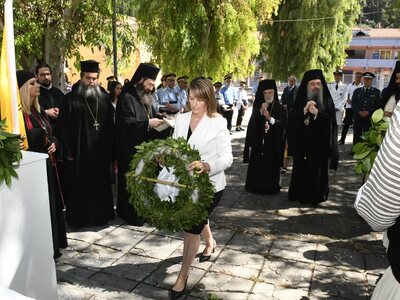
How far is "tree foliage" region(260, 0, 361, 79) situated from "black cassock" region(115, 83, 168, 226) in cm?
1831

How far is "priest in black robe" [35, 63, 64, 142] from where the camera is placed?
5.86 metres

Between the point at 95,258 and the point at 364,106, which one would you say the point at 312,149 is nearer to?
the point at 95,258

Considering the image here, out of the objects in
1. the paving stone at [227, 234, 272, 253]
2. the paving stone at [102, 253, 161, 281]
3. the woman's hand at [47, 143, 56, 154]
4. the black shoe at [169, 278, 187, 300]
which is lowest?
the paving stone at [227, 234, 272, 253]

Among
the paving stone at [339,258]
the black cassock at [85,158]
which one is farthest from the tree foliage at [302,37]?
the paving stone at [339,258]

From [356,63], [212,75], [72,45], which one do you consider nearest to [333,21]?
[212,75]

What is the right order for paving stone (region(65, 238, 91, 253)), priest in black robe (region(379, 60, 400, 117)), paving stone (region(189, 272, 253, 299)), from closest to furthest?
paving stone (region(189, 272, 253, 299)) → paving stone (region(65, 238, 91, 253)) → priest in black robe (region(379, 60, 400, 117))

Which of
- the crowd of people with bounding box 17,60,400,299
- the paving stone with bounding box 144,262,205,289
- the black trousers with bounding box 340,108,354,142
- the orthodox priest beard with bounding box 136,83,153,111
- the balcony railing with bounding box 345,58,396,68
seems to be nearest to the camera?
the crowd of people with bounding box 17,60,400,299

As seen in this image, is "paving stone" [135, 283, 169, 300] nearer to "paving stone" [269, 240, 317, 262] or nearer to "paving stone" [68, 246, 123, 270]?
"paving stone" [68, 246, 123, 270]

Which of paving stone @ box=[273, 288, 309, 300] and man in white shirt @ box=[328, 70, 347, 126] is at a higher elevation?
man in white shirt @ box=[328, 70, 347, 126]

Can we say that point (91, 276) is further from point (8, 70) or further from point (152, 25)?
point (152, 25)

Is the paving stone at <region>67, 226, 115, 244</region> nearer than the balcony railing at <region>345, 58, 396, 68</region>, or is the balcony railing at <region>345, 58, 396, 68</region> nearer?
the paving stone at <region>67, 226, 115, 244</region>

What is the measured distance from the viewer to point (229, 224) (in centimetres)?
588

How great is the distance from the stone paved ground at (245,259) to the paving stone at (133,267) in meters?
0.01

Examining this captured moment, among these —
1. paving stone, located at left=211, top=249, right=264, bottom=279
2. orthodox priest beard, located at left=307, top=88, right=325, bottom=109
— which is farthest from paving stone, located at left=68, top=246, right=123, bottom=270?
orthodox priest beard, located at left=307, top=88, right=325, bottom=109
